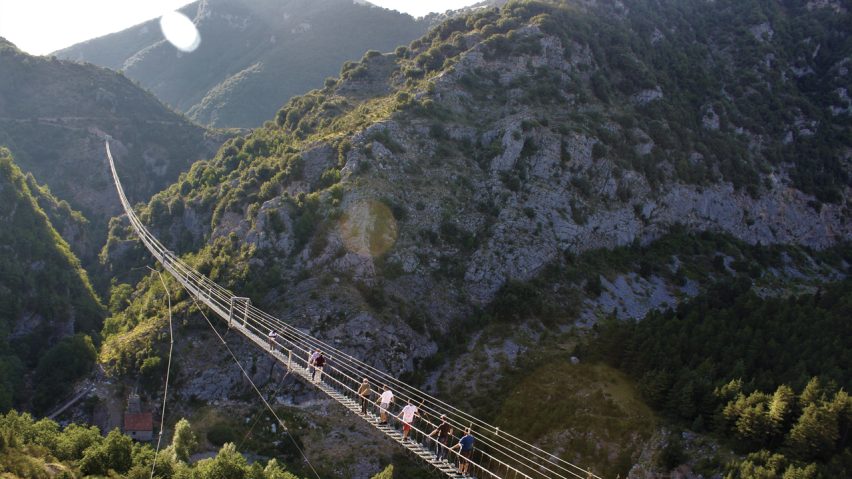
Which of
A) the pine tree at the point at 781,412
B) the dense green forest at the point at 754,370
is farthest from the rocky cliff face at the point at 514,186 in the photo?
the pine tree at the point at 781,412

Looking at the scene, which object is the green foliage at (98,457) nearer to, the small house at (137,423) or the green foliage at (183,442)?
the green foliage at (183,442)

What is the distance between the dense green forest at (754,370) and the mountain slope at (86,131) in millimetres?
72897

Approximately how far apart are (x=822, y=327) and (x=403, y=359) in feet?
83.1

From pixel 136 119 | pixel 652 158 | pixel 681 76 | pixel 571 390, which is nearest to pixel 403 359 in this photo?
pixel 571 390

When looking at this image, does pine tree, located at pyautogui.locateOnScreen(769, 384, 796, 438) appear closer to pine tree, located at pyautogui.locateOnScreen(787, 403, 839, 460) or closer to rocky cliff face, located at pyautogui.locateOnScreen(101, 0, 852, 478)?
pine tree, located at pyautogui.locateOnScreen(787, 403, 839, 460)

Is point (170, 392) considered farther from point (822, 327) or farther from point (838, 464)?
point (822, 327)

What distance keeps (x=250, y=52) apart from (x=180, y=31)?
36662mm

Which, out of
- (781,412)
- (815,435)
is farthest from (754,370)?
(815,435)

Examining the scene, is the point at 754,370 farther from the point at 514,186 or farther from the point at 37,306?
the point at 37,306

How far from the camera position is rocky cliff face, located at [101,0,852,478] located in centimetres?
4319

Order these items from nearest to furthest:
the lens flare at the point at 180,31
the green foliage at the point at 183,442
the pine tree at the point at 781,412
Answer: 1. the pine tree at the point at 781,412
2. the green foliage at the point at 183,442
3. the lens flare at the point at 180,31

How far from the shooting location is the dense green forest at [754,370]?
25828 millimetres

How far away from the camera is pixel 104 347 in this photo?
45281 mm

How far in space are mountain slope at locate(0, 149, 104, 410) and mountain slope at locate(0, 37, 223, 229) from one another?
20.3 meters
